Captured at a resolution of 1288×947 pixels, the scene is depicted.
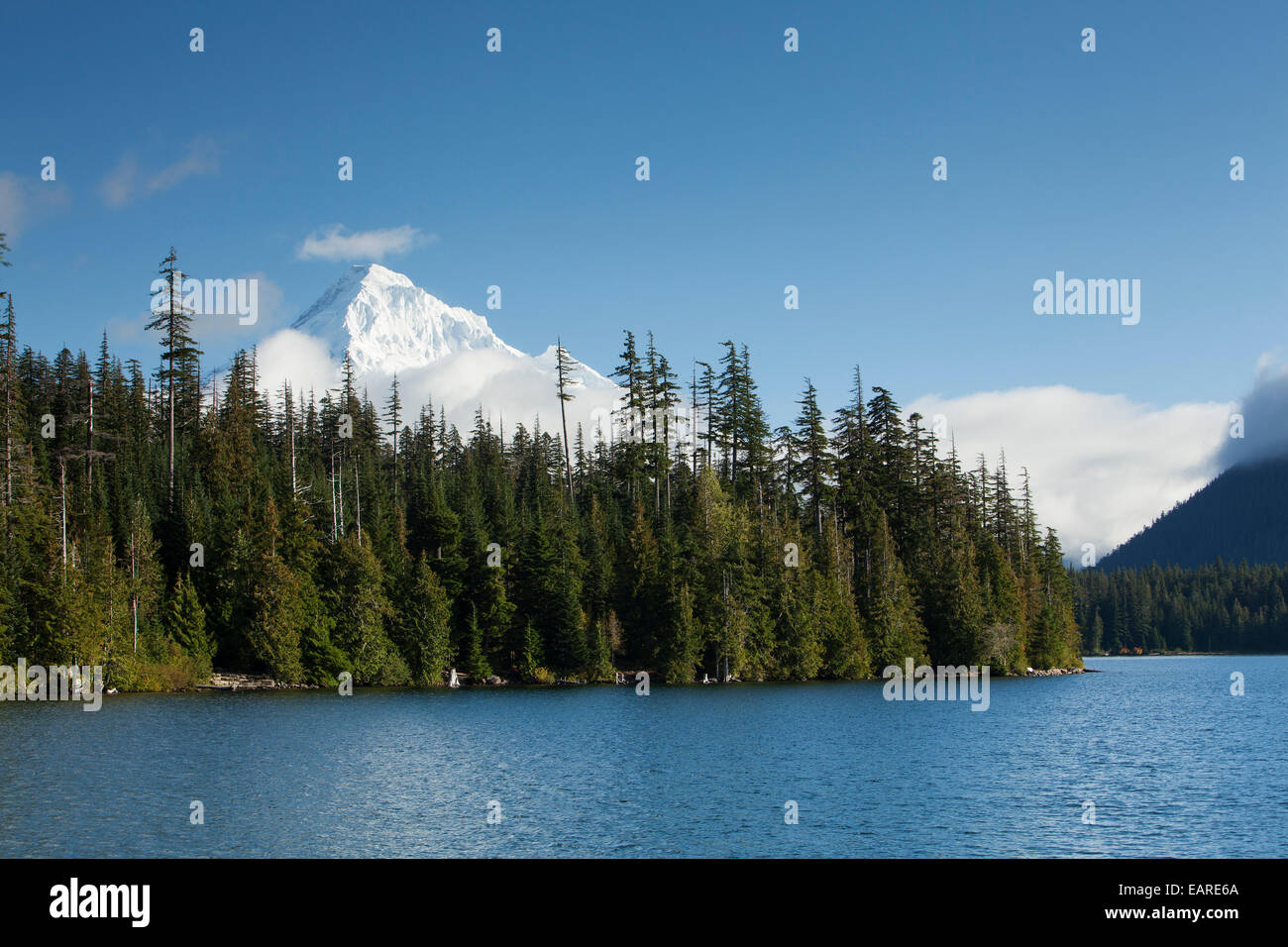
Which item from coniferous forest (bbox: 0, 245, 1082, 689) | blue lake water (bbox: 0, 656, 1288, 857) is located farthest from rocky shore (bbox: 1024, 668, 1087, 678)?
blue lake water (bbox: 0, 656, 1288, 857)

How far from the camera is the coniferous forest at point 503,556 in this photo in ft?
234

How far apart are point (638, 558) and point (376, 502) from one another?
2854 cm

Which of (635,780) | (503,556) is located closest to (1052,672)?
(503,556)

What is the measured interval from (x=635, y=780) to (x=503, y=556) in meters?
55.9

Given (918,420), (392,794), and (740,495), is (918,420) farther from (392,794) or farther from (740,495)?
(392,794)

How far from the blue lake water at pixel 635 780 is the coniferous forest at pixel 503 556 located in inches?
552

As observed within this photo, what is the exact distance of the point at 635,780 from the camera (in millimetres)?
35750

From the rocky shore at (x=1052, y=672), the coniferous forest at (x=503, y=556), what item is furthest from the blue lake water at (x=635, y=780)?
the rocky shore at (x=1052, y=672)

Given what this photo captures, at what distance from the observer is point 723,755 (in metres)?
41.4

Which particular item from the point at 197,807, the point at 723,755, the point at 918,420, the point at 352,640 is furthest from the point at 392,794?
the point at 918,420

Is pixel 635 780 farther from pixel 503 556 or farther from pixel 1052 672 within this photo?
pixel 1052 672

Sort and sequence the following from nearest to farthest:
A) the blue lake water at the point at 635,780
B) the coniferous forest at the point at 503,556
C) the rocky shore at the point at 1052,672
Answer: the blue lake water at the point at 635,780, the coniferous forest at the point at 503,556, the rocky shore at the point at 1052,672

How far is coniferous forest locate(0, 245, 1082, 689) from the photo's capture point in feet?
234

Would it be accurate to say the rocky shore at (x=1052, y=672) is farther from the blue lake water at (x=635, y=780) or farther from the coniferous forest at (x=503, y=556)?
the blue lake water at (x=635, y=780)
